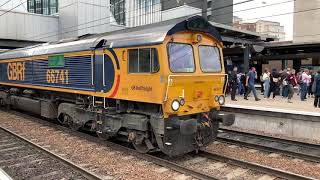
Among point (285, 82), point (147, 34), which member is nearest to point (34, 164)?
point (147, 34)

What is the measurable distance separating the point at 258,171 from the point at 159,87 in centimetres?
278

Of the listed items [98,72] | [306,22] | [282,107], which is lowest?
[282,107]

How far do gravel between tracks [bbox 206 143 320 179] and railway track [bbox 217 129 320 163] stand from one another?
0.21 m

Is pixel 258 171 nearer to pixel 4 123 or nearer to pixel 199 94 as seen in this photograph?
pixel 199 94

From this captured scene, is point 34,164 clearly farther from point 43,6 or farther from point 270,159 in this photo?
point 43,6

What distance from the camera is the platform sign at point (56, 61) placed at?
11.6 metres

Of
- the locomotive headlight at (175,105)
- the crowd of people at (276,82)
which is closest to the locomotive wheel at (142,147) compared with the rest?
the locomotive headlight at (175,105)

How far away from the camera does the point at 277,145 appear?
33.9 feet

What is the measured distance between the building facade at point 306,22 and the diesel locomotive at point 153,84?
35507 mm

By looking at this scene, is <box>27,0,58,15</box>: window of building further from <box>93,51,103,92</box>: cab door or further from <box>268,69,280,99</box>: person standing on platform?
<box>93,51,103,92</box>: cab door

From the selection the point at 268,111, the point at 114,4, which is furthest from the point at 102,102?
the point at 114,4

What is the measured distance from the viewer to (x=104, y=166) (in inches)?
316

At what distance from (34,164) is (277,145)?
21.8 ft

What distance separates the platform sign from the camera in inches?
457
